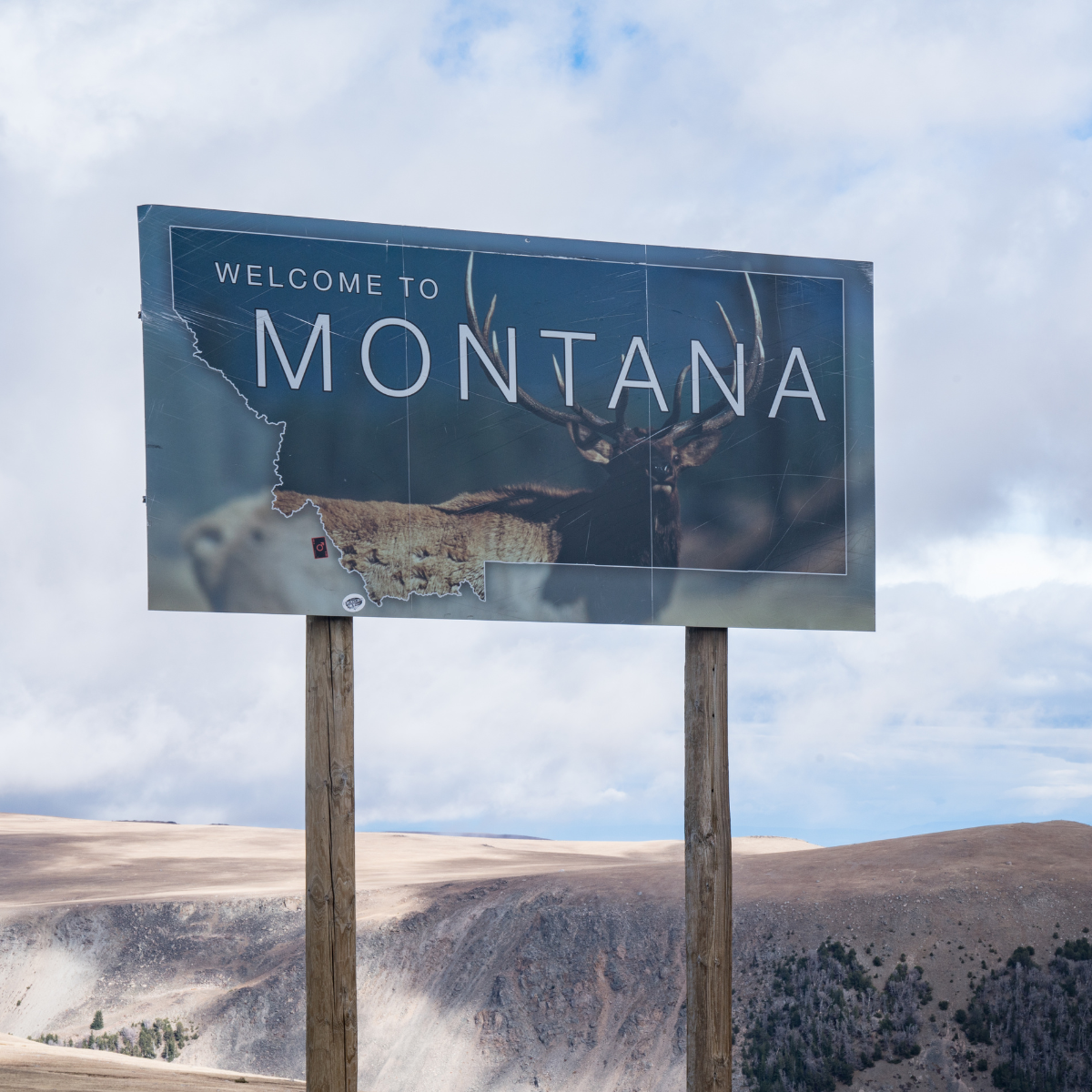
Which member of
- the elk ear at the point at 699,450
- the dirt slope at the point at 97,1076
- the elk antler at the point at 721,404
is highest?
the elk antler at the point at 721,404

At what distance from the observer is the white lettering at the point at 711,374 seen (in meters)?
10.3

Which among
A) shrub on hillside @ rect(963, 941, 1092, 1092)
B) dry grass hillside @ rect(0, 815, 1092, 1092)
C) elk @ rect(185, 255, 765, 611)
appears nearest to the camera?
elk @ rect(185, 255, 765, 611)

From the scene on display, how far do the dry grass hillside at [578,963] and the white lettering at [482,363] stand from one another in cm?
1546

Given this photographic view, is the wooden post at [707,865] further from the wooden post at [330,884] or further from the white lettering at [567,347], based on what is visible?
the wooden post at [330,884]

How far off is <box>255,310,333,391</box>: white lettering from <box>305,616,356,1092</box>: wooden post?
2.41 meters

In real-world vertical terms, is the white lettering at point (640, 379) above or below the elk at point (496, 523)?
above

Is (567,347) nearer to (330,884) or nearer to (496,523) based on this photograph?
(496,523)

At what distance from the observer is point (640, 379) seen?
33.6 ft

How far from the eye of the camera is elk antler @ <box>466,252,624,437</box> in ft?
32.3

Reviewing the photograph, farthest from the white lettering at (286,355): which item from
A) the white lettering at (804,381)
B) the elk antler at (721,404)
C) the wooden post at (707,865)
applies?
the white lettering at (804,381)

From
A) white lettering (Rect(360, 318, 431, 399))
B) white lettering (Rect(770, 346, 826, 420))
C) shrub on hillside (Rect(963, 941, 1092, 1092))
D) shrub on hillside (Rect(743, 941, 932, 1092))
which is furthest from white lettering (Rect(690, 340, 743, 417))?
shrub on hillside (Rect(963, 941, 1092, 1092))

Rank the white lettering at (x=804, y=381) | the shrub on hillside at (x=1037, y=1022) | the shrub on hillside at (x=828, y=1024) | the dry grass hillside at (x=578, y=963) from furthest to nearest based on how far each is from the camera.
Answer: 1. the dry grass hillside at (x=578, y=963)
2. the shrub on hillside at (x=828, y=1024)
3. the shrub on hillside at (x=1037, y=1022)
4. the white lettering at (x=804, y=381)

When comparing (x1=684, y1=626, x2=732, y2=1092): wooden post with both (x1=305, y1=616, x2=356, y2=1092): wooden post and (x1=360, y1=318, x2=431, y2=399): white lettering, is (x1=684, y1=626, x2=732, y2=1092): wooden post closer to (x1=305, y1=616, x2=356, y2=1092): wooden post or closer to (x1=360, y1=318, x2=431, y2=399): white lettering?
(x1=305, y1=616, x2=356, y2=1092): wooden post

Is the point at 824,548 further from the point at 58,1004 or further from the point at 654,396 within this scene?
the point at 58,1004
